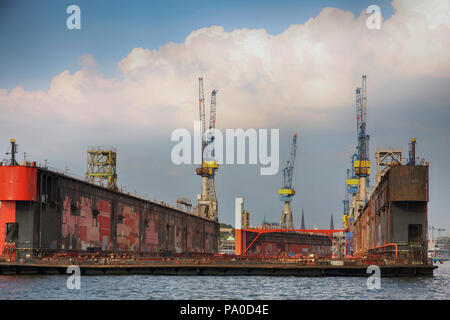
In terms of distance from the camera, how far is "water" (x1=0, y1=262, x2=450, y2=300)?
4681cm

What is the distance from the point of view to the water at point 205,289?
154 feet

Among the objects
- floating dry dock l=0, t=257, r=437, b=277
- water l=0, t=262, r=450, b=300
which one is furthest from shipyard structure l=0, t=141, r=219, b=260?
water l=0, t=262, r=450, b=300

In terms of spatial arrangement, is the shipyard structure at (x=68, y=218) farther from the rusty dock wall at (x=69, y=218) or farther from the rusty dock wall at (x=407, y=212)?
the rusty dock wall at (x=407, y=212)

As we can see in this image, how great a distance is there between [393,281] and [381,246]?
1726cm

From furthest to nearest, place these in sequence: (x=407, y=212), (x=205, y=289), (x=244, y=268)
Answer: (x=244, y=268) → (x=407, y=212) → (x=205, y=289)

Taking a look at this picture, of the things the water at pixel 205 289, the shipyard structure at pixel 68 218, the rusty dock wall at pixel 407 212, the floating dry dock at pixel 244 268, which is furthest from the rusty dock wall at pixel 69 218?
the rusty dock wall at pixel 407 212

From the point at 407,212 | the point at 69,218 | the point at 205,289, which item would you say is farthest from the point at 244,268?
the point at 69,218

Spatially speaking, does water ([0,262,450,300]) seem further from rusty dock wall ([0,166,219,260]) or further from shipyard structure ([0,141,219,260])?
shipyard structure ([0,141,219,260])

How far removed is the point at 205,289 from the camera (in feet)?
177

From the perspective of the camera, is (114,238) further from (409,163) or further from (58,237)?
(409,163)

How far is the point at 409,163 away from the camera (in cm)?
6956

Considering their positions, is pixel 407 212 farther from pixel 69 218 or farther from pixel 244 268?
pixel 69 218

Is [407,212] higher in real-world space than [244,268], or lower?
higher

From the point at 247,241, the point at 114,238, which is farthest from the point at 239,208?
the point at 114,238
